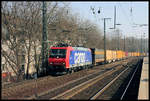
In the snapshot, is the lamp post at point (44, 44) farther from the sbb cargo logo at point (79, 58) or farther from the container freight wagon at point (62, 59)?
the sbb cargo logo at point (79, 58)

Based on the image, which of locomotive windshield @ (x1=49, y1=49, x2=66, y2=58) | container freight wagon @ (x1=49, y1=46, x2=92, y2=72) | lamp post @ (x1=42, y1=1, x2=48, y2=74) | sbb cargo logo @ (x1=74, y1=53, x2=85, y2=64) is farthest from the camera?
sbb cargo logo @ (x1=74, y1=53, x2=85, y2=64)

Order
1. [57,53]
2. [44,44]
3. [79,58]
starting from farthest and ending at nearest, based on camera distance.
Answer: [79,58] < [57,53] < [44,44]

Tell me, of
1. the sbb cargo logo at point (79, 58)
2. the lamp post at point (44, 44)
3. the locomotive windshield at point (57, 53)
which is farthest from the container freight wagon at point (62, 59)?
the lamp post at point (44, 44)

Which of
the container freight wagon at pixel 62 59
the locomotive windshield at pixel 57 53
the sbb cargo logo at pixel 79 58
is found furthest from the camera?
the sbb cargo logo at pixel 79 58

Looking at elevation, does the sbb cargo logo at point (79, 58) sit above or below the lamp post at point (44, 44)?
below

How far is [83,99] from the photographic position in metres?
11.7

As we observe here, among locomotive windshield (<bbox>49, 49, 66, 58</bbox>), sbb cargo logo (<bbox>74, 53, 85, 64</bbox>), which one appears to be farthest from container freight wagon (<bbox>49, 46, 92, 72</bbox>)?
sbb cargo logo (<bbox>74, 53, 85, 64</bbox>)

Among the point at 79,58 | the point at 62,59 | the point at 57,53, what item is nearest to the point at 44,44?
the point at 57,53

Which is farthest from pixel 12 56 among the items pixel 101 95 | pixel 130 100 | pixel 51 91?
pixel 130 100

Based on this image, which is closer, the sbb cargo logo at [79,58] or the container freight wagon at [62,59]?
the container freight wagon at [62,59]

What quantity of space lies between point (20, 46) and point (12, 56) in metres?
1.32

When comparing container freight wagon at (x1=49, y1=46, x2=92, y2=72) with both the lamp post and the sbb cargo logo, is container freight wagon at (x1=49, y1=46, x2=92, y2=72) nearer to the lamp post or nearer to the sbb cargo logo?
the sbb cargo logo

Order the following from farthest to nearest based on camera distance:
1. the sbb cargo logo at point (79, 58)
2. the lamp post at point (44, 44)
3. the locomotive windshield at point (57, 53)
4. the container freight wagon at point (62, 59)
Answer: the sbb cargo logo at point (79, 58) < the locomotive windshield at point (57, 53) < the container freight wagon at point (62, 59) < the lamp post at point (44, 44)

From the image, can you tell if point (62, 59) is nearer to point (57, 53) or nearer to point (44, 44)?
point (57, 53)
